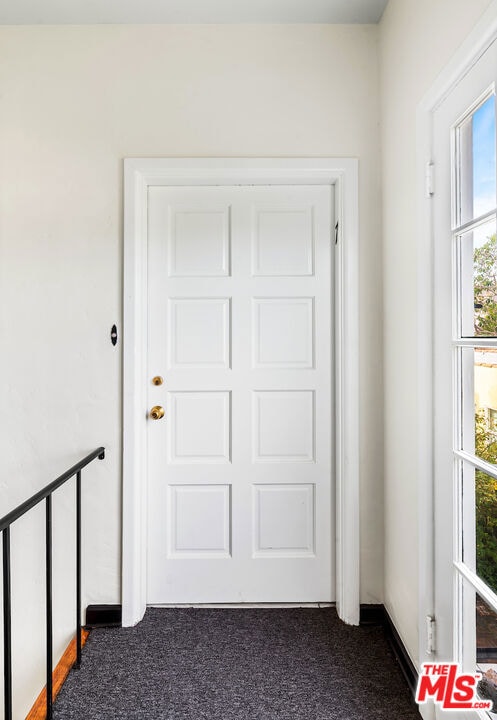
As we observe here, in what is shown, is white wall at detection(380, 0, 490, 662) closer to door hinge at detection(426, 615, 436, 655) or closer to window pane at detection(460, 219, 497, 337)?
door hinge at detection(426, 615, 436, 655)

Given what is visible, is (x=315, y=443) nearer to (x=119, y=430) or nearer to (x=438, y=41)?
(x=119, y=430)

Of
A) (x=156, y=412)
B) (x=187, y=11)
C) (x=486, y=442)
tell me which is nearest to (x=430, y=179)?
(x=486, y=442)

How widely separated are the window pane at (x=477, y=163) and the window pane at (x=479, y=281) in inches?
2.4

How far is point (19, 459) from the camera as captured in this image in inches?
75.7

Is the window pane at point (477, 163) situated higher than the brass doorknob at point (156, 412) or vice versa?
the window pane at point (477, 163)

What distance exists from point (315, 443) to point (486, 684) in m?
1.02

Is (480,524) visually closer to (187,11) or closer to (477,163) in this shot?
(477,163)

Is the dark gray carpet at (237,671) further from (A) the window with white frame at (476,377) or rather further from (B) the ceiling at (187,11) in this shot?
(B) the ceiling at (187,11)

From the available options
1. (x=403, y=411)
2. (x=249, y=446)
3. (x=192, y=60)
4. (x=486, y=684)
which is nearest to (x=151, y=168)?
(x=192, y=60)

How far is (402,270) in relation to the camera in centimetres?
165

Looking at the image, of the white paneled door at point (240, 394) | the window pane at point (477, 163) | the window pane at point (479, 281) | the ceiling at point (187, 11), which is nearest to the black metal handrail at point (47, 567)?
the white paneled door at point (240, 394)

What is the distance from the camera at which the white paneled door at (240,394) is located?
1996 mm

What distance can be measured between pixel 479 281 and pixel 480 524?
66cm

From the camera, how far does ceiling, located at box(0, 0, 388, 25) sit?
1.79 meters
